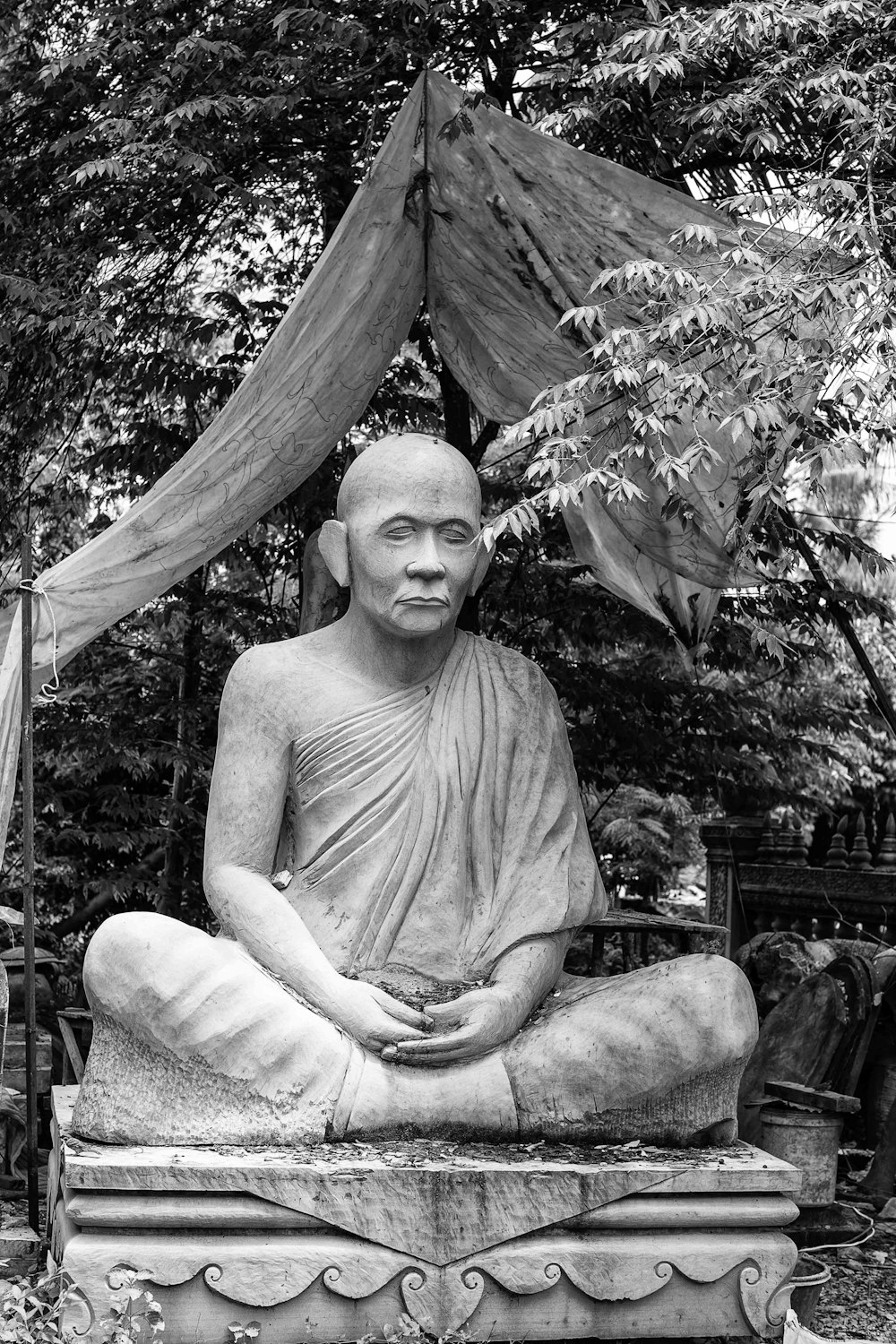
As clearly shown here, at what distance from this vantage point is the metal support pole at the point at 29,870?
458 centimetres

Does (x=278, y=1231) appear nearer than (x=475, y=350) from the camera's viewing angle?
Yes

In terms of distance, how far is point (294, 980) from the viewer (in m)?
4.34

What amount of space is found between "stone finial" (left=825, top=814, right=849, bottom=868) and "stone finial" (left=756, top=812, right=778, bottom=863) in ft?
1.69

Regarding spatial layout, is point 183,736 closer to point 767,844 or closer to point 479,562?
point 479,562

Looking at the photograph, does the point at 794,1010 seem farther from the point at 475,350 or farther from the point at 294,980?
the point at 475,350

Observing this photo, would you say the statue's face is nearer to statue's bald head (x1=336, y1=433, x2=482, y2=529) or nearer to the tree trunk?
statue's bald head (x1=336, y1=433, x2=482, y2=529)

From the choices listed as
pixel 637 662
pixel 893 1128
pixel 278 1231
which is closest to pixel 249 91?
pixel 637 662

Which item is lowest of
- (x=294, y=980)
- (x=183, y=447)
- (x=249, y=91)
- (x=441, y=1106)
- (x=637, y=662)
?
(x=441, y=1106)

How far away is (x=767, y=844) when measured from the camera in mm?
8289

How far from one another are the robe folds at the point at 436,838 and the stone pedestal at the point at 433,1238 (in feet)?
2.37

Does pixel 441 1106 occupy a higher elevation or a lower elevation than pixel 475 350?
lower

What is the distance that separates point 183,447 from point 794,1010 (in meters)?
3.27

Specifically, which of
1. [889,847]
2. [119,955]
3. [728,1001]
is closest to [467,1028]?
[728,1001]

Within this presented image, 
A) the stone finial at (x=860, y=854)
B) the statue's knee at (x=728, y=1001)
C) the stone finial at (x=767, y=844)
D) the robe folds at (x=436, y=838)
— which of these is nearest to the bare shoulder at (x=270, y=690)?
the robe folds at (x=436, y=838)
